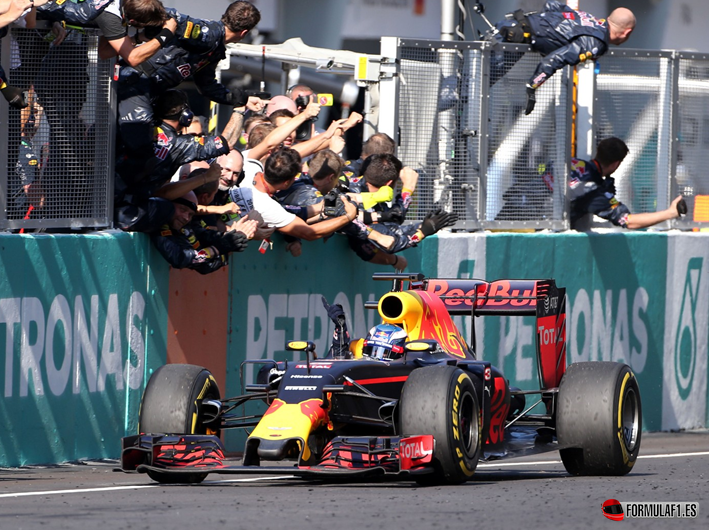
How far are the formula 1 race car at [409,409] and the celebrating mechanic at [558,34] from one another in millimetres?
3710

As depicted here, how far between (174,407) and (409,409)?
1401 millimetres

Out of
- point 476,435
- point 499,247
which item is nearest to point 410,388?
point 476,435

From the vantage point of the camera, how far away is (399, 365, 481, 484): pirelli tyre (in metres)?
7.92

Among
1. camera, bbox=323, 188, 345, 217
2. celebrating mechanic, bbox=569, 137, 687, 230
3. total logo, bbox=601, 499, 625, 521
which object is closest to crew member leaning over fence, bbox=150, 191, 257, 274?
camera, bbox=323, 188, 345, 217

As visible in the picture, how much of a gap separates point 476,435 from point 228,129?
177 inches

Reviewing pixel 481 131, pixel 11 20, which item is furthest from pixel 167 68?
pixel 481 131

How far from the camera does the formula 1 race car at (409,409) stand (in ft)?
25.9

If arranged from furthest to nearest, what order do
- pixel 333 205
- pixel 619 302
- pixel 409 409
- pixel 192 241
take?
1. pixel 619 302
2. pixel 333 205
3. pixel 192 241
4. pixel 409 409

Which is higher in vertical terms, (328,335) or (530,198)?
(530,198)

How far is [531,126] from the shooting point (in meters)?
13.8

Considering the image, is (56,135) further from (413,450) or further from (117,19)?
(413,450)

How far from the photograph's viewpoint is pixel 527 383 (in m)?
14.0

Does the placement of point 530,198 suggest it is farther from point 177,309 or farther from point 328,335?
point 177,309

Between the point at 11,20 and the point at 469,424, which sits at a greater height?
the point at 11,20
